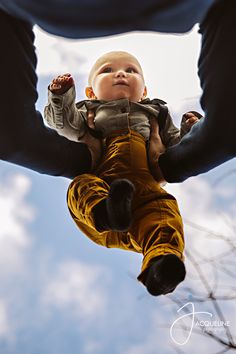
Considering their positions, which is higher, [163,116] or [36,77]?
[36,77]

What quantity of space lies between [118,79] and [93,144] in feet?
0.65

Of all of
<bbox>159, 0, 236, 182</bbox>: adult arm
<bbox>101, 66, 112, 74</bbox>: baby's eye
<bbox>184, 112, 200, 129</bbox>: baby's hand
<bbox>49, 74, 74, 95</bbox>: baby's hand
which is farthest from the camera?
<bbox>101, 66, 112, 74</bbox>: baby's eye

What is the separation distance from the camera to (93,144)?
4.32 ft

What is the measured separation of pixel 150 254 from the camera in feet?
3.39

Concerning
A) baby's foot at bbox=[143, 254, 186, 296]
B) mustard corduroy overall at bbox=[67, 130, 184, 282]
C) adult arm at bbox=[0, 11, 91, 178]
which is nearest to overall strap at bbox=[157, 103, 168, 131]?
mustard corduroy overall at bbox=[67, 130, 184, 282]

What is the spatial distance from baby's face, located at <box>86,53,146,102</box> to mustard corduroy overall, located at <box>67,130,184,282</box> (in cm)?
14

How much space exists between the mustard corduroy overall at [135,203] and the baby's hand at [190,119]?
0.12m

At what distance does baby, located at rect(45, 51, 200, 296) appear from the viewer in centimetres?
99

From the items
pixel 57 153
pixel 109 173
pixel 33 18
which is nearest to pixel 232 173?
pixel 109 173

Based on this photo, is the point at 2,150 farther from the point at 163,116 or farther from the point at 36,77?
the point at 163,116

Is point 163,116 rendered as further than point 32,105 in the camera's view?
Yes

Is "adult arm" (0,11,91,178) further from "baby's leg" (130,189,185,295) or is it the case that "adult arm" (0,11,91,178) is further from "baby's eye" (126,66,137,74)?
"baby's eye" (126,66,137,74)

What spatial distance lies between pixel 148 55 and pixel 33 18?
77cm

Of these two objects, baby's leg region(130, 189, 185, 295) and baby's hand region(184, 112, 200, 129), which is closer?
baby's leg region(130, 189, 185, 295)
